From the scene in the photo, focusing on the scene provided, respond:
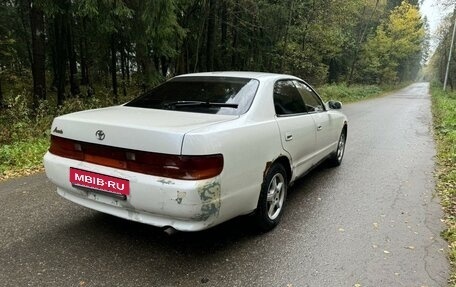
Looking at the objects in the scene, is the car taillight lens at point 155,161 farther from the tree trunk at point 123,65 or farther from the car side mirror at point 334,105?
the tree trunk at point 123,65

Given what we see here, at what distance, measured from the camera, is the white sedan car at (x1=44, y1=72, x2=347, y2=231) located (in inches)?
114

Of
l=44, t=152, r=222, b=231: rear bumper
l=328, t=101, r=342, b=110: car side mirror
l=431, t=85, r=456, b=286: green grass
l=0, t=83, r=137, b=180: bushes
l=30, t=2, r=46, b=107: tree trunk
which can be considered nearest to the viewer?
l=44, t=152, r=222, b=231: rear bumper

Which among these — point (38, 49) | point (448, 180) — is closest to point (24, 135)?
point (38, 49)

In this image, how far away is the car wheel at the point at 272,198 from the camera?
373cm

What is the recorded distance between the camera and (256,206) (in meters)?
3.61

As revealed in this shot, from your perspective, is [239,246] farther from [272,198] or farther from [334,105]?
[334,105]

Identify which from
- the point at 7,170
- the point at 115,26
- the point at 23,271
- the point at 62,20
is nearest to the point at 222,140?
the point at 23,271

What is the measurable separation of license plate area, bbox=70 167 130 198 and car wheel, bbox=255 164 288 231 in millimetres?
1321

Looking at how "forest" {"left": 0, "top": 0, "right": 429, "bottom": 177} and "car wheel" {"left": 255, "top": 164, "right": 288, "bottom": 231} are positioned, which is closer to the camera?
"car wheel" {"left": 255, "top": 164, "right": 288, "bottom": 231}

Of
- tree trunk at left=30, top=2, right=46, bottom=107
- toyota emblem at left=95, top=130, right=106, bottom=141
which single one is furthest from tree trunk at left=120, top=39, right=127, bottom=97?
toyota emblem at left=95, top=130, right=106, bottom=141

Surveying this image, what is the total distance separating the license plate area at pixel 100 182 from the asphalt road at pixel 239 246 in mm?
639

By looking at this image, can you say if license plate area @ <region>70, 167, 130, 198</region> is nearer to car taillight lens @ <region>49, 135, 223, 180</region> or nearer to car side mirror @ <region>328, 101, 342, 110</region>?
car taillight lens @ <region>49, 135, 223, 180</region>

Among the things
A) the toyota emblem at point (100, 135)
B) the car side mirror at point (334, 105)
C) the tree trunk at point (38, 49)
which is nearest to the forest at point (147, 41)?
the tree trunk at point (38, 49)

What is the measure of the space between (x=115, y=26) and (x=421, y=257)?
9493 millimetres
